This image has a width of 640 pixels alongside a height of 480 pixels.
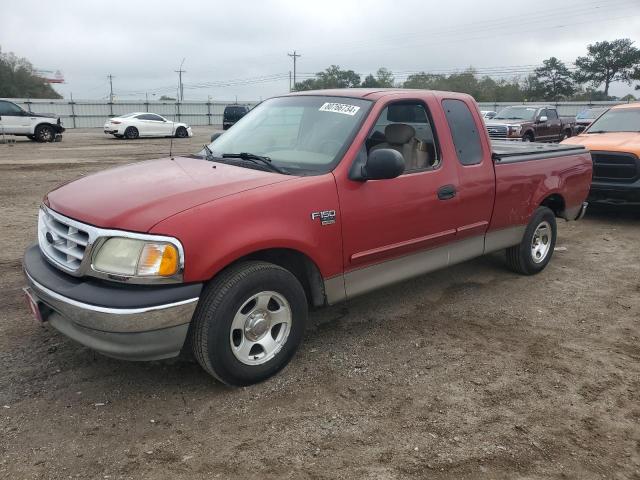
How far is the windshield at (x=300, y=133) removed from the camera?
149 inches

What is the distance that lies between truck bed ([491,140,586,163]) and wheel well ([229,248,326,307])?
2.29 meters

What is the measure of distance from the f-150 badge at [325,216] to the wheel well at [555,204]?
3.22 m

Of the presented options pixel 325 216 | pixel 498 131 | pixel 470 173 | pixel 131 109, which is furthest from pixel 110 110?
pixel 325 216

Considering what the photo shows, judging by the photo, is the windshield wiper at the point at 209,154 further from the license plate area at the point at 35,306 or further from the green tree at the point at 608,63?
the green tree at the point at 608,63

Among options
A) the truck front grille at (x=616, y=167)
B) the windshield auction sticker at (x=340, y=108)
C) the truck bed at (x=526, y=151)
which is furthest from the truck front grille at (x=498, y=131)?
the windshield auction sticker at (x=340, y=108)

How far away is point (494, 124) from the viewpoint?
17.5 metres

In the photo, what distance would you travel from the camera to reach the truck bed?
5121 millimetres

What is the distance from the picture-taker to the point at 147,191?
10.7ft

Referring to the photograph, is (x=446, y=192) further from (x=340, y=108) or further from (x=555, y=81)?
(x=555, y=81)

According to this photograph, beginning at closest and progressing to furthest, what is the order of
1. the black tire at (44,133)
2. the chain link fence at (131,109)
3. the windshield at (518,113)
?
1. the windshield at (518,113)
2. the black tire at (44,133)
3. the chain link fence at (131,109)

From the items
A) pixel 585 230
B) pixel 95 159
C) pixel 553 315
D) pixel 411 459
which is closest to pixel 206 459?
pixel 411 459

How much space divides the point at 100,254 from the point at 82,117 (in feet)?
139

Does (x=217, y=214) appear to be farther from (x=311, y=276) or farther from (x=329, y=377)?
(x=329, y=377)

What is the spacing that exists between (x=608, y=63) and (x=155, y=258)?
86.1 m
